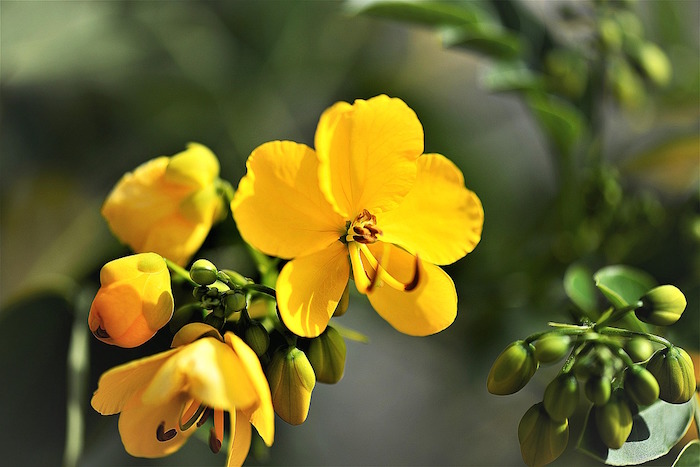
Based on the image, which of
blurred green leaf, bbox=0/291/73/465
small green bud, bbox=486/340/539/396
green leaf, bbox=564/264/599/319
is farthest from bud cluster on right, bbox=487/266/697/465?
blurred green leaf, bbox=0/291/73/465

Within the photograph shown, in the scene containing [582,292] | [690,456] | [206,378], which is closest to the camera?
[206,378]

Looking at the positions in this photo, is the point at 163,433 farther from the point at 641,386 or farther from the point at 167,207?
the point at 641,386

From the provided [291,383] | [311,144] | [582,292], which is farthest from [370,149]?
[311,144]

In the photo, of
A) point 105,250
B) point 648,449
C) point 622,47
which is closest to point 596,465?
point 648,449

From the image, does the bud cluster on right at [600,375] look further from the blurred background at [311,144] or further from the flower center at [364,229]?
the blurred background at [311,144]

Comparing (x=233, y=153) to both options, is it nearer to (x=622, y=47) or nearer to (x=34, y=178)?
(x=34, y=178)

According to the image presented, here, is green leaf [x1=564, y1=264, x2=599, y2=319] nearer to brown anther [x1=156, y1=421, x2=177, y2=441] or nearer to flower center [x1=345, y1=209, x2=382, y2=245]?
flower center [x1=345, y1=209, x2=382, y2=245]
